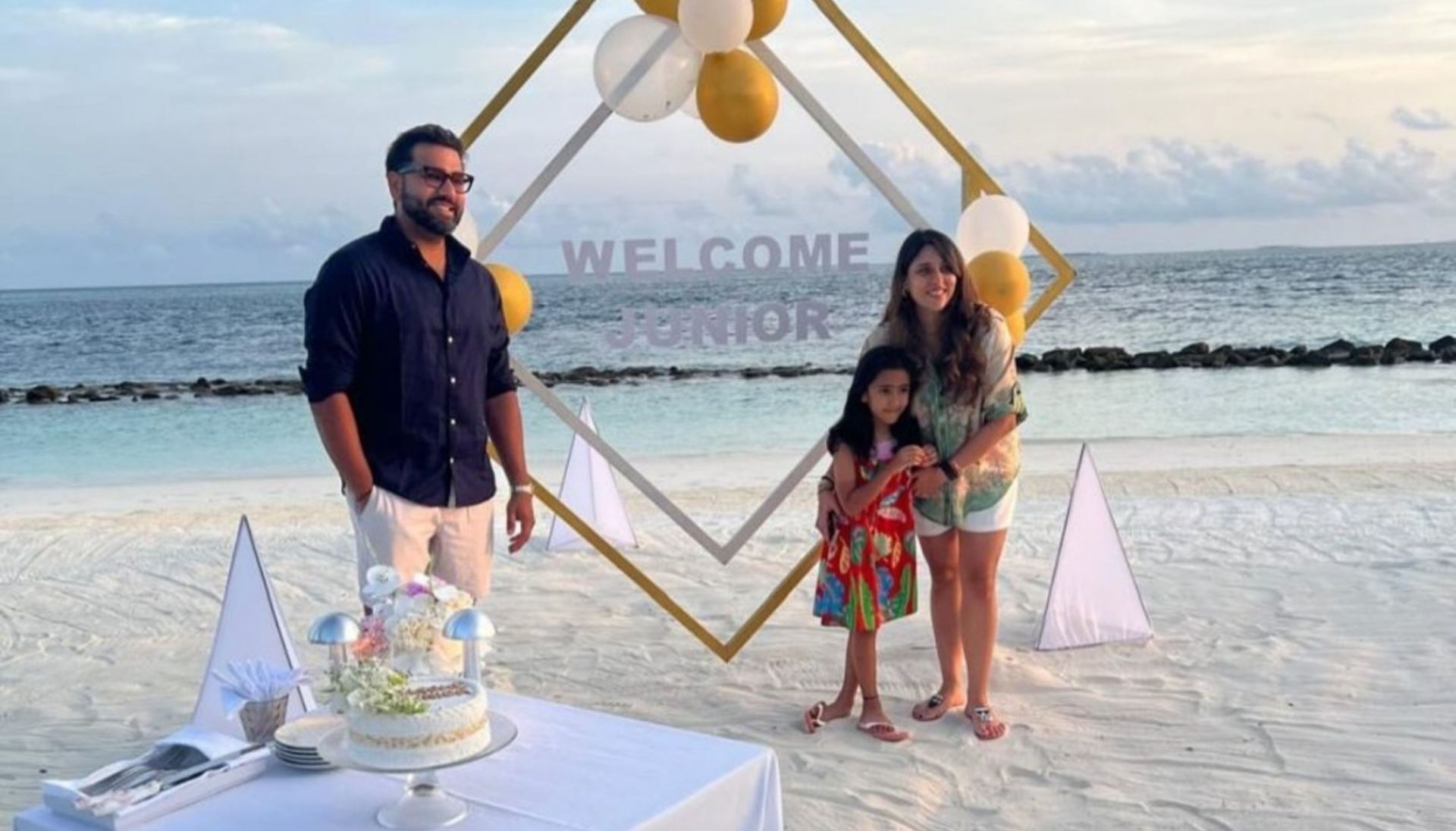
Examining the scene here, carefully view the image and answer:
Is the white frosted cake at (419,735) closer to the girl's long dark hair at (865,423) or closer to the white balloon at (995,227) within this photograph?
the girl's long dark hair at (865,423)

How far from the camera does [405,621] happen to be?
199 cm

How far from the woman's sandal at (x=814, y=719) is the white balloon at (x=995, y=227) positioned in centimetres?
148

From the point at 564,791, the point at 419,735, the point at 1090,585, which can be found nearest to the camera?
the point at 419,735

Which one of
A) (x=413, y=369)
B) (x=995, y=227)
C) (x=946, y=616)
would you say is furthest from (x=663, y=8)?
(x=946, y=616)

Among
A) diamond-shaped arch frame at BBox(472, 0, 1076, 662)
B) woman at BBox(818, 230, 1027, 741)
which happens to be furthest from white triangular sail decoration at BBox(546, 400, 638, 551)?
woman at BBox(818, 230, 1027, 741)

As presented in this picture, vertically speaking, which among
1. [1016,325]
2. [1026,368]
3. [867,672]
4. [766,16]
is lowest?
[867,672]

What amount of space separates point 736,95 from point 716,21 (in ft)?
0.78

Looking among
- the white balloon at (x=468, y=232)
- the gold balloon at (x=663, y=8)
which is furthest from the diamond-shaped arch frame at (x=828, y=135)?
the gold balloon at (x=663, y=8)

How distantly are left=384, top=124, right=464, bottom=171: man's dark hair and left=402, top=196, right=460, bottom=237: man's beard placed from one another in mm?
87

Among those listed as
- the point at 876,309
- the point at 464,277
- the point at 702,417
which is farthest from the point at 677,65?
the point at 876,309

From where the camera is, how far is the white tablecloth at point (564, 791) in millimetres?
1856

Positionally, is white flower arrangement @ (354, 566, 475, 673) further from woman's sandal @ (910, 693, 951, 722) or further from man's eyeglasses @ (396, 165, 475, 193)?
woman's sandal @ (910, 693, 951, 722)

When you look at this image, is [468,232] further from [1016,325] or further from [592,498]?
[592,498]

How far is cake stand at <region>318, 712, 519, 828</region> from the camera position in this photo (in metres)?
1.81
